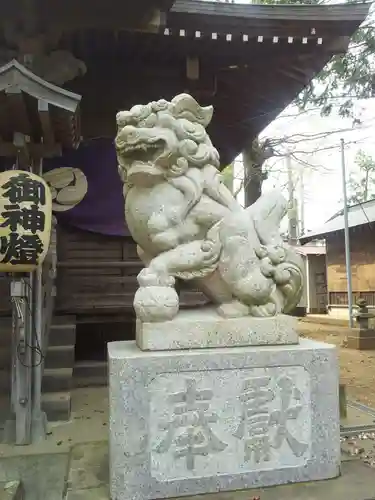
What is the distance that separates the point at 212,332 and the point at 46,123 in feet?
7.00

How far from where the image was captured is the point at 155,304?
2.44 meters

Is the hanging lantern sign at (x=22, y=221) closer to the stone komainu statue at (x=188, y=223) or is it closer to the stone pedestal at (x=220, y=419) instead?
the stone komainu statue at (x=188, y=223)

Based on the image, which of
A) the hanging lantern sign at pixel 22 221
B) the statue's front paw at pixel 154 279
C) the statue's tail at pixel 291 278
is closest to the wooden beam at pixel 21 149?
the hanging lantern sign at pixel 22 221

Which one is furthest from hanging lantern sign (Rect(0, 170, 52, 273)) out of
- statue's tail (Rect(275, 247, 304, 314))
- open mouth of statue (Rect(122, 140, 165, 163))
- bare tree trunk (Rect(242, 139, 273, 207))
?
bare tree trunk (Rect(242, 139, 273, 207))

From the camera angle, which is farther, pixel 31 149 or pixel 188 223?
pixel 31 149

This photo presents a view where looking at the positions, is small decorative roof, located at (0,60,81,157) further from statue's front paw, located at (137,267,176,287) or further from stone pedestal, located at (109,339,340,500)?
stone pedestal, located at (109,339,340,500)

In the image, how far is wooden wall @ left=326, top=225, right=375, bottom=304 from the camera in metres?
13.6

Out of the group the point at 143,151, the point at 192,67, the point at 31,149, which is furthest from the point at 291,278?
the point at 192,67

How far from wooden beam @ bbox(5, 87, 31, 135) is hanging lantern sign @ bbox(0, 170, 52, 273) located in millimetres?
422

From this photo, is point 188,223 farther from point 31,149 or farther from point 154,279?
point 31,149

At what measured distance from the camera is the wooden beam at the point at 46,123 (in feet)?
11.0

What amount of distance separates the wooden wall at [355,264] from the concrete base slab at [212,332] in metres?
11.7

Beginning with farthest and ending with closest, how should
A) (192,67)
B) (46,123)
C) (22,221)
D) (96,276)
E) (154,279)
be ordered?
(96,276)
(192,67)
(46,123)
(22,221)
(154,279)

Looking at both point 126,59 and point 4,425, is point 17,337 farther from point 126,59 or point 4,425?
point 126,59
